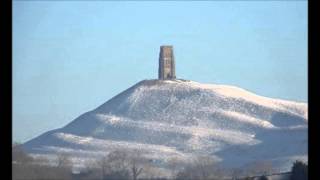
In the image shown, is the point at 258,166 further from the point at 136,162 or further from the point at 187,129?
the point at 136,162

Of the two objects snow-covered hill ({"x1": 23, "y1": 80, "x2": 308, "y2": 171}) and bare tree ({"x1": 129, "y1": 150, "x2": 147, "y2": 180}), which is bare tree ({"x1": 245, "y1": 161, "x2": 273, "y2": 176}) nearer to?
snow-covered hill ({"x1": 23, "y1": 80, "x2": 308, "y2": 171})

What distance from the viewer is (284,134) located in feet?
18.3

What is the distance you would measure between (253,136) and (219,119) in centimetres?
83

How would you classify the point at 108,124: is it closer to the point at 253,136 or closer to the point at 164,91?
the point at 164,91

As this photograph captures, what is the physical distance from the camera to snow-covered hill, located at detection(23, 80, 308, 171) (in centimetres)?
455

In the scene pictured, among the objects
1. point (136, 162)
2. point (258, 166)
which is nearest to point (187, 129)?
point (258, 166)

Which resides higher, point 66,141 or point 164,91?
point 164,91

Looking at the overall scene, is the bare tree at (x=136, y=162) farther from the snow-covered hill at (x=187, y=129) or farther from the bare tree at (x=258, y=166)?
the bare tree at (x=258, y=166)

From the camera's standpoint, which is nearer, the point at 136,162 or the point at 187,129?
the point at 136,162

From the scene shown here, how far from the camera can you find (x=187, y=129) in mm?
5012
